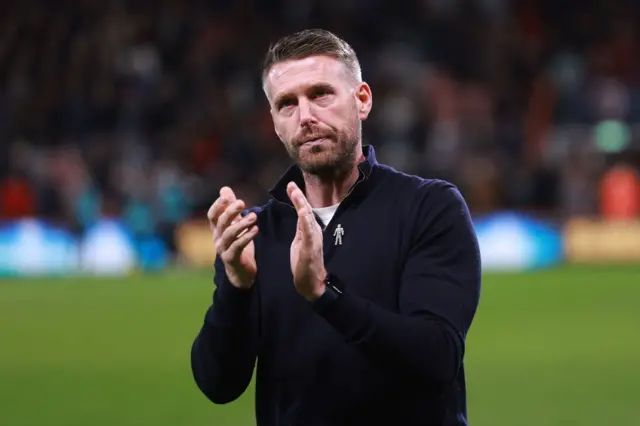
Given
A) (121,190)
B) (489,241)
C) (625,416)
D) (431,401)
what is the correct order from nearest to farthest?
(431,401) → (625,416) → (489,241) → (121,190)

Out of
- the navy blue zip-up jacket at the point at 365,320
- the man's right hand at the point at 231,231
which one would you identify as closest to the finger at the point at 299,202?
the man's right hand at the point at 231,231

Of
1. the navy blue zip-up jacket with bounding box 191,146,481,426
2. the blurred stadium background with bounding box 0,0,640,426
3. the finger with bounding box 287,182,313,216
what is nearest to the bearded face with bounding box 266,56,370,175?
the navy blue zip-up jacket with bounding box 191,146,481,426

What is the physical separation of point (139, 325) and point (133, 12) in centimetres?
1026

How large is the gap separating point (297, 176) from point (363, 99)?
27 cm

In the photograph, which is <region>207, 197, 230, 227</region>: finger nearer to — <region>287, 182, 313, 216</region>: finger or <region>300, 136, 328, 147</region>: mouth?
<region>287, 182, 313, 216</region>: finger

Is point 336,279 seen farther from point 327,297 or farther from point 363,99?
point 363,99

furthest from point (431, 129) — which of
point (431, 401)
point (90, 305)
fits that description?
point (431, 401)

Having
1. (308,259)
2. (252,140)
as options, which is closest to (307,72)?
(308,259)

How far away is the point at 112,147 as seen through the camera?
17.8 m

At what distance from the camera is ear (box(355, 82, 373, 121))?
2.98m

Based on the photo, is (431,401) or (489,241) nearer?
(431,401)

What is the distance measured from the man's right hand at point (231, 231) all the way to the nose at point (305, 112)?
10.9 inches

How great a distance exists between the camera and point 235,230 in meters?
2.66

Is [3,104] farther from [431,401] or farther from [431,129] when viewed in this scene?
[431,401]
